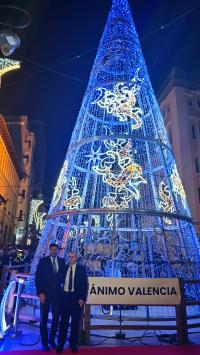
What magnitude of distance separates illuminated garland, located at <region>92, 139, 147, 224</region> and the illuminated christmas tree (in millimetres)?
24

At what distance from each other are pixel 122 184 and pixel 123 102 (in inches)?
93.1

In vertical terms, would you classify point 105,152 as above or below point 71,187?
above

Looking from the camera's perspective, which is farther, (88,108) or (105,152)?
(88,108)

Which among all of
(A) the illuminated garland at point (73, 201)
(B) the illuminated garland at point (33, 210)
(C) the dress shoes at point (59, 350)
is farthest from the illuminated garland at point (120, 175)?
(B) the illuminated garland at point (33, 210)

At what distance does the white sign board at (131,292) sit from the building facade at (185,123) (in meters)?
26.2

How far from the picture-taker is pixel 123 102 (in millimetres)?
7797

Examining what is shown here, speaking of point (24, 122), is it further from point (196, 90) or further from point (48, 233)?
point (48, 233)

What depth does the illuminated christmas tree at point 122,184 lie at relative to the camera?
254 inches

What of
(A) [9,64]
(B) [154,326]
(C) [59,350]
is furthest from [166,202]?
(A) [9,64]

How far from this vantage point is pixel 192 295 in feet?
20.3

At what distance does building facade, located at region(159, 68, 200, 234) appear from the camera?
31.8 meters

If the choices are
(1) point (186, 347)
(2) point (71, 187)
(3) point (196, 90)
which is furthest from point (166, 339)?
(3) point (196, 90)

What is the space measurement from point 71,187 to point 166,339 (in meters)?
4.01

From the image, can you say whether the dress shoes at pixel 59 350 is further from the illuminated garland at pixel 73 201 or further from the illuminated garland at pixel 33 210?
the illuminated garland at pixel 33 210
